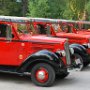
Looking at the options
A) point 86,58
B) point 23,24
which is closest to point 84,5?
point 86,58

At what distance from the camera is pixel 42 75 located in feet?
32.7

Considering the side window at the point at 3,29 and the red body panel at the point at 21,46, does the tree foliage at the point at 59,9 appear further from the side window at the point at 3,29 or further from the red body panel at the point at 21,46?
the red body panel at the point at 21,46

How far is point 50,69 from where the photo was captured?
390 inches

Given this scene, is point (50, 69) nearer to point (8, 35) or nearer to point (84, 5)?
point (8, 35)

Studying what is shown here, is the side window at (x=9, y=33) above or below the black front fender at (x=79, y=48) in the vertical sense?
above

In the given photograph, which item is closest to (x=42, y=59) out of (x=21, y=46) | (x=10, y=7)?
(x=21, y=46)

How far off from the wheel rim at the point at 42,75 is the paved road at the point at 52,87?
9.4 inches

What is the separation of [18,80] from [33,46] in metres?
1.18

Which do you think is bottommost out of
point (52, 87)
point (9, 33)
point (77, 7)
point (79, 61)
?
point (52, 87)

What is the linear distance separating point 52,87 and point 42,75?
417 millimetres

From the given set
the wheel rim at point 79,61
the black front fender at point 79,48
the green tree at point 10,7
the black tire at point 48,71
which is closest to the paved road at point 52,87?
the black tire at point 48,71

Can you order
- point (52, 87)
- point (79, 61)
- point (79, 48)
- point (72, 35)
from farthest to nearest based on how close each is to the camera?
point (72, 35) < point (79, 48) < point (79, 61) < point (52, 87)

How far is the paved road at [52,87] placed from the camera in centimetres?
982

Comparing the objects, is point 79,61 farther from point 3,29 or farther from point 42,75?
point 3,29
